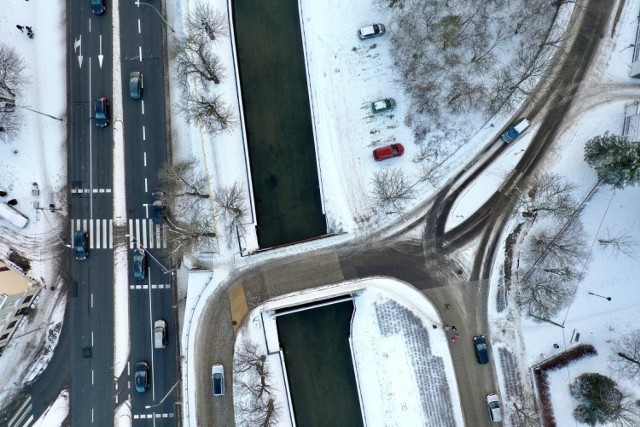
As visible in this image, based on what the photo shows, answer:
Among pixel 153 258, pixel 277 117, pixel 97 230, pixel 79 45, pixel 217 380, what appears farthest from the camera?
pixel 277 117

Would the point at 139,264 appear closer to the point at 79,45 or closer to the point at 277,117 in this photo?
the point at 277,117

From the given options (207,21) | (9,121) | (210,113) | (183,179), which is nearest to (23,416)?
(183,179)

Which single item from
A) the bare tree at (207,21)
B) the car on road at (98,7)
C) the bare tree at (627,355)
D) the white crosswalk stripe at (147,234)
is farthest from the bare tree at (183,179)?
the bare tree at (627,355)

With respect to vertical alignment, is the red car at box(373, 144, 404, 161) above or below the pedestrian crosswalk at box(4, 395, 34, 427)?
above

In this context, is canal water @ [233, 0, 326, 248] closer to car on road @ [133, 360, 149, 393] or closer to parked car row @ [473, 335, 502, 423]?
car on road @ [133, 360, 149, 393]

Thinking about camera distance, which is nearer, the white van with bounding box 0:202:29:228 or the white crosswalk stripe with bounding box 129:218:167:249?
the white van with bounding box 0:202:29:228

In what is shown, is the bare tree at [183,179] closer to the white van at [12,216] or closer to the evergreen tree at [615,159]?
the white van at [12,216]

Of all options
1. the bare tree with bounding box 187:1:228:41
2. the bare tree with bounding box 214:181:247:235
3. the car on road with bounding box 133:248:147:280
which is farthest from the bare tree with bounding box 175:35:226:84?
the car on road with bounding box 133:248:147:280
